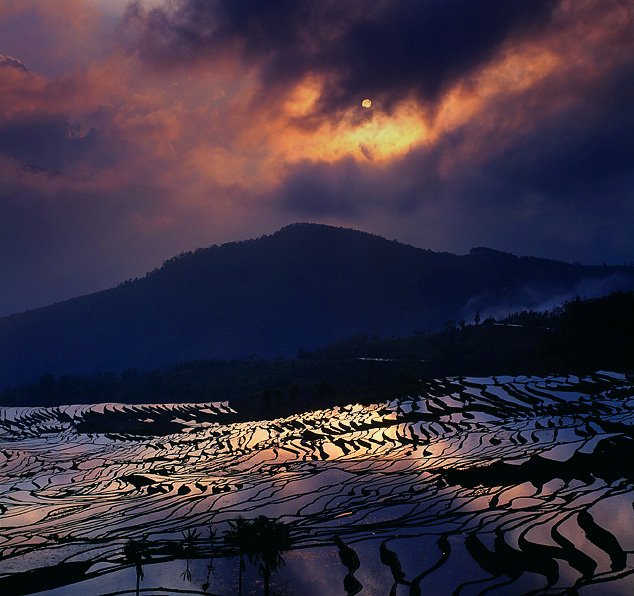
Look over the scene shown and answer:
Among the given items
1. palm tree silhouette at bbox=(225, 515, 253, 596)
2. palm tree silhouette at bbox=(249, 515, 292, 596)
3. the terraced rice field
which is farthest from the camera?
palm tree silhouette at bbox=(225, 515, 253, 596)

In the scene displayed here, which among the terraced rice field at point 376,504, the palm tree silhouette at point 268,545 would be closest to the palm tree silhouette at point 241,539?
the palm tree silhouette at point 268,545

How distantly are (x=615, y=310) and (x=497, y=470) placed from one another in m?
44.0

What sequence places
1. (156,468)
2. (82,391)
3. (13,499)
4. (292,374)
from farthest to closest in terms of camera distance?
(82,391) → (292,374) → (156,468) → (13,499)

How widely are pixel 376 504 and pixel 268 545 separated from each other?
14.6 ft

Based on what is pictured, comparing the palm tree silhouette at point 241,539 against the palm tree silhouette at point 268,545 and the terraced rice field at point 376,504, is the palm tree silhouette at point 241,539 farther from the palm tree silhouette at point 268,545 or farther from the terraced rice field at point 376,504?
the terraced rice field at point 376,504

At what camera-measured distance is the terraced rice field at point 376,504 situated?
41.8ft

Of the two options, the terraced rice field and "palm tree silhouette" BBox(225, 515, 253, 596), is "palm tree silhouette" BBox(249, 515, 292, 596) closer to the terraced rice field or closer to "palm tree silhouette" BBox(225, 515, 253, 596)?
"palm tree silhouette" BBox(225, 515, 253, 596)

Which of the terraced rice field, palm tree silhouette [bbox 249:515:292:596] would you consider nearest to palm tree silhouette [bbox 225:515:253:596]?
palm tree silhouette [bbox 249:515:292:596]

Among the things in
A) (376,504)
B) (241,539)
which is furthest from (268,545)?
(376,504)

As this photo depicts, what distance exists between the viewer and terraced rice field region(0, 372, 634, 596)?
1275 cm

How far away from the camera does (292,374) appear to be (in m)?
93.9

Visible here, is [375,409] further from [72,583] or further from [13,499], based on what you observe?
[72,583]

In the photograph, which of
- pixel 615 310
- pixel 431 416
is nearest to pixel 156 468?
pixel 431 416

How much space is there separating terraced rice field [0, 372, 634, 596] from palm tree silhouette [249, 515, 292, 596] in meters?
0.30
